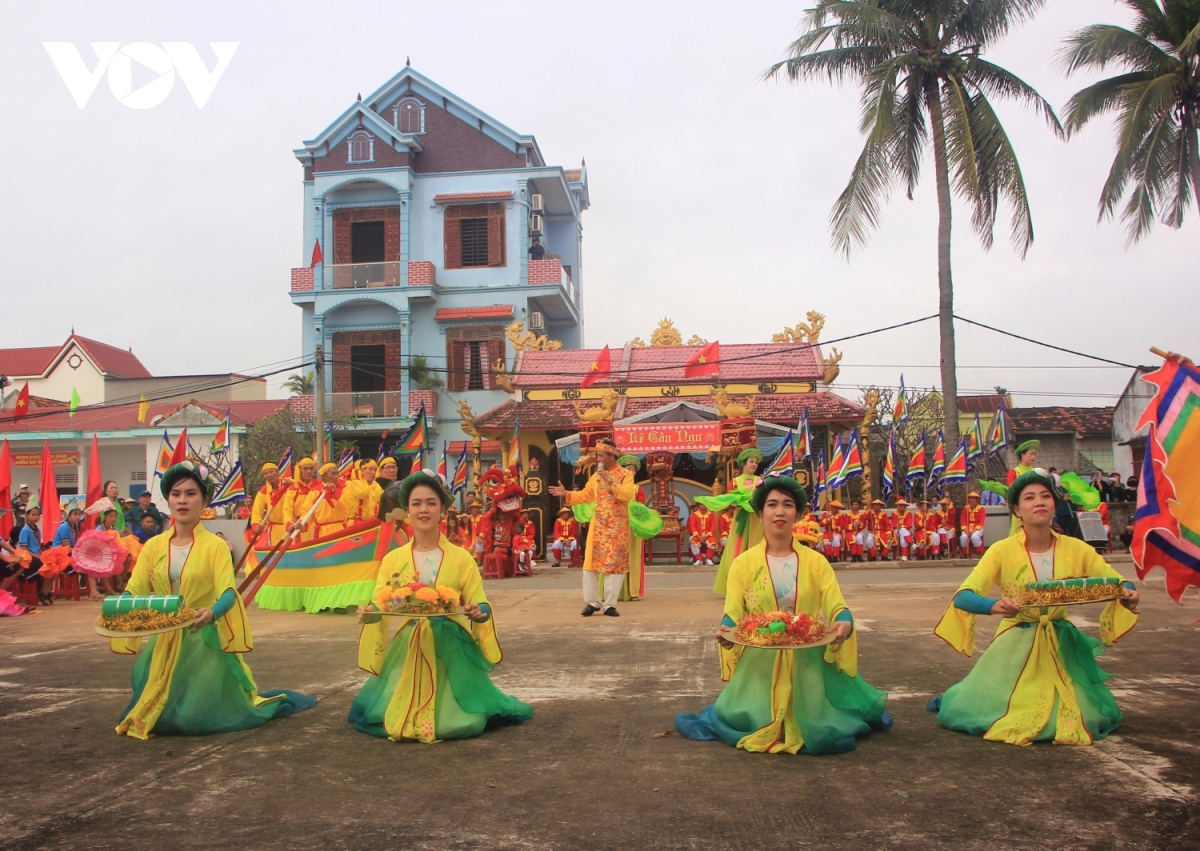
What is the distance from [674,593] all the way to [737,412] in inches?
318

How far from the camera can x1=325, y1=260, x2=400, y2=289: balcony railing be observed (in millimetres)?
28938

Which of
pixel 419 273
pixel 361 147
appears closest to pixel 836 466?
pixel 419 273

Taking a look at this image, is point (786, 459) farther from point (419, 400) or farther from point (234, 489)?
point (419, 400)

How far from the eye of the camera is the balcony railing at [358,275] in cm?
2894

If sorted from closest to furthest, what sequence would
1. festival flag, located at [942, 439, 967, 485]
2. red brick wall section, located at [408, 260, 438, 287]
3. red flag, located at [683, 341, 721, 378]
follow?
festival flag, located at [942, 439, 967, 485] → red flag, located at [683, 341, 721, 378] → red brick wall section, located at [408, 260, 438, 287]

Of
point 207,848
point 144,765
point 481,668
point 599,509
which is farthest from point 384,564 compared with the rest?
point 599,509

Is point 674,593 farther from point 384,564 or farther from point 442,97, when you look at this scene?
point 442,97

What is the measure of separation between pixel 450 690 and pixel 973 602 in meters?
2.67

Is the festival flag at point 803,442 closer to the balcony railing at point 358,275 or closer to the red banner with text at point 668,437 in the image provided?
the red banner with text at point 668,437

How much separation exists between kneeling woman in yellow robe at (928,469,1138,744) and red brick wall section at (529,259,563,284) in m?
24.4

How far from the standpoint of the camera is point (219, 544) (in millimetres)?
5457

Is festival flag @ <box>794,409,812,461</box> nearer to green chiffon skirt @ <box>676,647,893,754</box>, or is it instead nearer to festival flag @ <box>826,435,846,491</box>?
festival flag @ <box>826,435,846,491</box>

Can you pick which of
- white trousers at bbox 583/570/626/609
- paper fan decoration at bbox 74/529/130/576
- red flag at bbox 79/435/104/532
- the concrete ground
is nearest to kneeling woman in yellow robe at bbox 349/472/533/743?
the concrete ground

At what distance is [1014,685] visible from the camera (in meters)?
4.81
